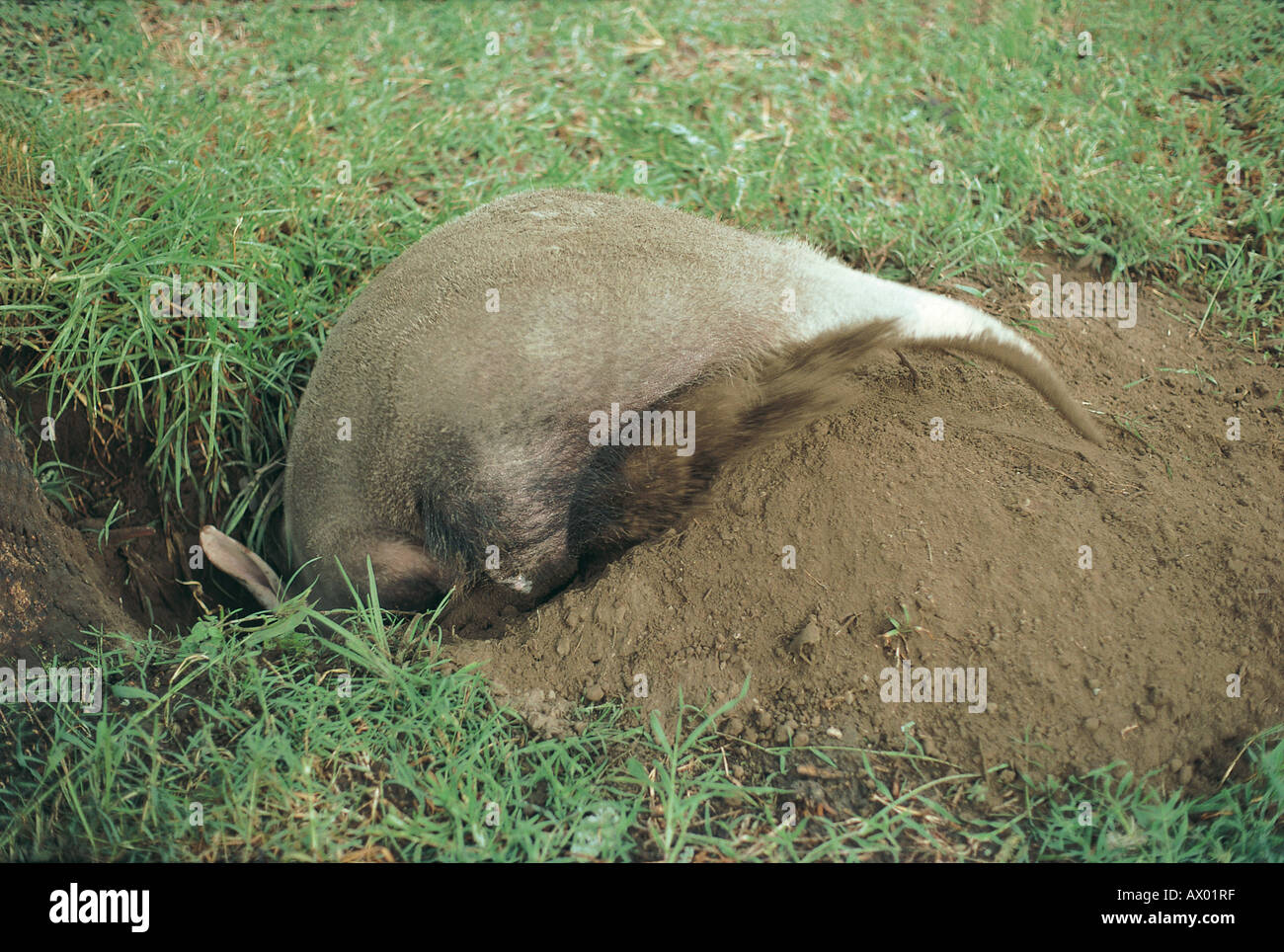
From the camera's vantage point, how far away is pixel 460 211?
374 cm

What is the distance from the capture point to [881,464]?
2.71 meters

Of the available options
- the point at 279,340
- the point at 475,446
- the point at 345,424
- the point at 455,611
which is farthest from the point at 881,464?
the point at 279,340

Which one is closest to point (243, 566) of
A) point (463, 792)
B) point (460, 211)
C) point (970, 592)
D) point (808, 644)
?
point (463, 792)

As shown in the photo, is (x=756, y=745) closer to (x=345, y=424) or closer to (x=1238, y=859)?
(x=1238, y=859)

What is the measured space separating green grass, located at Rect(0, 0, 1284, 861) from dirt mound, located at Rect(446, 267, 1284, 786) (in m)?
Result: 0.14

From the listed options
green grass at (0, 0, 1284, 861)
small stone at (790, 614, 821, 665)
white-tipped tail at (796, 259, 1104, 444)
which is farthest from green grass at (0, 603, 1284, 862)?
white-tipped tail at (796, 259, 1104, 444)

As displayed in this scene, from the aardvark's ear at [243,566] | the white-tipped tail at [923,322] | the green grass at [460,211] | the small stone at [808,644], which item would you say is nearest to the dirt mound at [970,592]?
the small stone at [808,644]

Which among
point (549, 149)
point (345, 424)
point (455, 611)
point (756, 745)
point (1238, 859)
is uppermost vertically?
point (549, 149)

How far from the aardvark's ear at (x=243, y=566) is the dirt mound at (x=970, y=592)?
0.68m

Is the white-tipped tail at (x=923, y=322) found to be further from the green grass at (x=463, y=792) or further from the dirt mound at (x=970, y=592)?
the green grass at (x=463, y=792)

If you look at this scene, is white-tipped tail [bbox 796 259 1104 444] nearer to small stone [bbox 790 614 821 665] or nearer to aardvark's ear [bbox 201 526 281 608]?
small stone [bbox 790 614 821 665]

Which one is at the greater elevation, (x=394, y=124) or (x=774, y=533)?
(x=394, y=124)

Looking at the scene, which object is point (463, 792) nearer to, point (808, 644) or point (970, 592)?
point (808, 644)

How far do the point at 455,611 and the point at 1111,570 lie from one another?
6.22 feet
